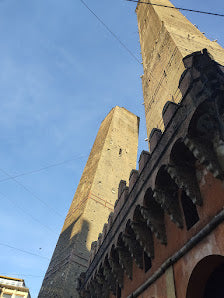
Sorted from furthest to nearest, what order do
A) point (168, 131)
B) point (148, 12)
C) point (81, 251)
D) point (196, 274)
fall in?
point (148, 12), point (81, 251), point (168, 131), point (196, 274)

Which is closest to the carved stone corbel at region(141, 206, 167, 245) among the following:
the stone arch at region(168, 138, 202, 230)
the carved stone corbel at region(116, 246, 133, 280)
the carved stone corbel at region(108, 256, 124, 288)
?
the stone arch at region(168, 138, 202, 230)

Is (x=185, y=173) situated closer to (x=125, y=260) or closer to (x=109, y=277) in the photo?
(x=125, y=260)

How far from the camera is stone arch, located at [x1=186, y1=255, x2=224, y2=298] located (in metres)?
3.84

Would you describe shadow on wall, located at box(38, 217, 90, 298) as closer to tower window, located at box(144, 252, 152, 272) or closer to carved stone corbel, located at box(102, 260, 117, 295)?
carved stone corbel, located at box(102, 260, 117, 295)

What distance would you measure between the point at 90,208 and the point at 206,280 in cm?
966

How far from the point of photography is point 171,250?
4629 mm

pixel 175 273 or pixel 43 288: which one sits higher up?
pixel 43 288

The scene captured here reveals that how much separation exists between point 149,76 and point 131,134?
8613 millimetres

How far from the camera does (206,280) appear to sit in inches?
156

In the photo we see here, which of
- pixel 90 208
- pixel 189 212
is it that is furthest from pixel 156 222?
pixel 90 208

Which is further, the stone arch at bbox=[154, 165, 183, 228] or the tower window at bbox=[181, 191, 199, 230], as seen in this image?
the stone arch at bbox=[154, 165, 183, 228]

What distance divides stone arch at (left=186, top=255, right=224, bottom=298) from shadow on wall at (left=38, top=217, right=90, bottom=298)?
725 cm

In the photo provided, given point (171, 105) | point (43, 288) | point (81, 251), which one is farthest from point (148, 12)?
point (43, 288)

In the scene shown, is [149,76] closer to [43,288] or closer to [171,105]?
[171,105]
